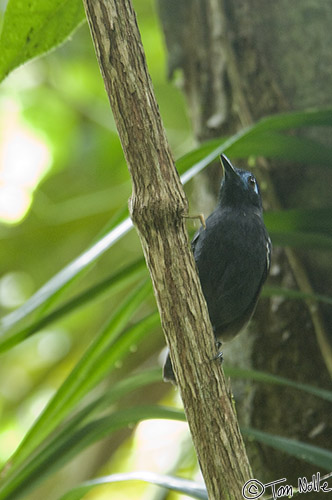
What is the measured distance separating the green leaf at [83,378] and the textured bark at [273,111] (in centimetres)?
77

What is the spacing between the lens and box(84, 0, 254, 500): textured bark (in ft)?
4.63

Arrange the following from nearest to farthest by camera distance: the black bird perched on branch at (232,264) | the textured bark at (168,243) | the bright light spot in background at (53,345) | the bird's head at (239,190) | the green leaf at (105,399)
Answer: the textured bark at (168,243), the green leaf at (105,399), the black bird perched on branch at (232,264), the bird's head at (239,190), the bright light spot in background at (53,345)

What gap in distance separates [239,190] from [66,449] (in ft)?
4.07

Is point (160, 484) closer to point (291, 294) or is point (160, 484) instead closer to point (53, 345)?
point (291, 294)

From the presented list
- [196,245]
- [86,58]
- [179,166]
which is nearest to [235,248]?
[196,245]

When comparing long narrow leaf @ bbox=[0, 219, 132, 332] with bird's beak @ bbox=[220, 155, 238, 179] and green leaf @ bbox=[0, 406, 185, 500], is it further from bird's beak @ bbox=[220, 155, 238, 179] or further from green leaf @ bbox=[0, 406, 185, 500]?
bird's beak @ bbox=[220, 155, 238, 179]

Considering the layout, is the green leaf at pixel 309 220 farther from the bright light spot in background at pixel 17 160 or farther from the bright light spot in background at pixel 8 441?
the bright light spot in background at pixel 8 441

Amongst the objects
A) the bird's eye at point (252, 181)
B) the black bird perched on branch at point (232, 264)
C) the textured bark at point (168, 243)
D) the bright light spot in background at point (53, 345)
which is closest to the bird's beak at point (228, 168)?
the black bird perched on branch at point (232, 264)

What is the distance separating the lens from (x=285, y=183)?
277 centimetres

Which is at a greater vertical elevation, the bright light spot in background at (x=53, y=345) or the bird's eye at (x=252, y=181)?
the bright light spot in background at (x=53, y=345)

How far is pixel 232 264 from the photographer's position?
256 centimetres

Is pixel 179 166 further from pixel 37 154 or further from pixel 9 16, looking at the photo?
pixel 37 154

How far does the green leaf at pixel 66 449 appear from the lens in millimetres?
2107

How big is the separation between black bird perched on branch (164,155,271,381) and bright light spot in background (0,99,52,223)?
1.73 metres
